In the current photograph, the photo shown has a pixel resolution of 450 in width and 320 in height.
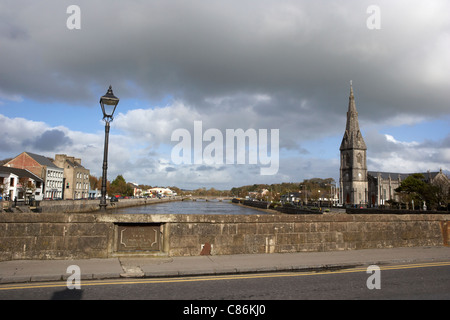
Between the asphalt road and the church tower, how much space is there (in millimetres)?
100572

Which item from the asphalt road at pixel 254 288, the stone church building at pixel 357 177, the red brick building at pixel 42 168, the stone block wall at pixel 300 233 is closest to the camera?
the asphalt road at pixel 254 288

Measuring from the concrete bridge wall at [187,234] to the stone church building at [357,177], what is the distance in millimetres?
96095

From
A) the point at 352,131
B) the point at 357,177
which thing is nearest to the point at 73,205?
the point at 357,177

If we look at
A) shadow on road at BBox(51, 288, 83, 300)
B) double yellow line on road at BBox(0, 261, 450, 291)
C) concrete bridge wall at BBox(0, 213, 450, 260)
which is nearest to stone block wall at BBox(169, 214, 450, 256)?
concrete bridge wall at BBox(0, 213, 450, 260)

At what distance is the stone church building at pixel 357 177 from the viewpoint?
10375 centimetres

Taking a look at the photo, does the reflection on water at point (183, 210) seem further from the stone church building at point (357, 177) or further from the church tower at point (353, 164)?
the stone church building at point (357, 177)

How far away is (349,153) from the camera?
354 ft

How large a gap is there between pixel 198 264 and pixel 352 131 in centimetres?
11005

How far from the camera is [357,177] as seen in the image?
10419 centimetres

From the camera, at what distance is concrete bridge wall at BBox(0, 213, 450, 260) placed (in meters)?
8.66

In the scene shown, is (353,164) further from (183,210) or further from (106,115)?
(106,115)

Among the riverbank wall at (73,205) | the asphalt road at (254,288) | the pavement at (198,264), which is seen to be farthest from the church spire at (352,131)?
the asphalt road at (254,288)
